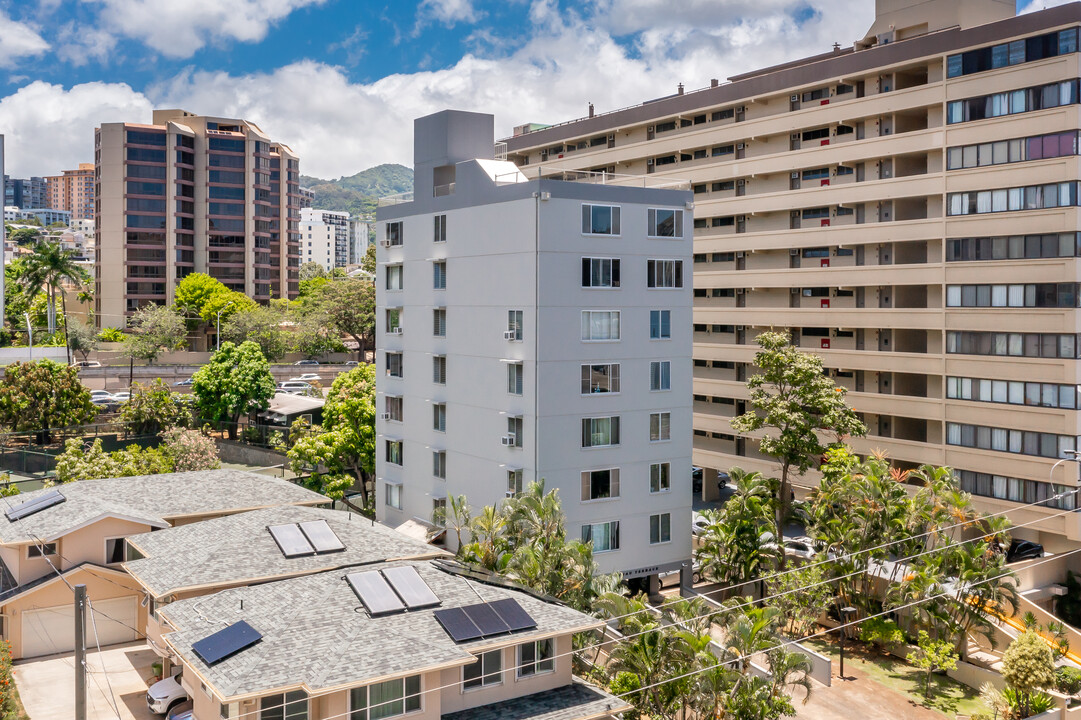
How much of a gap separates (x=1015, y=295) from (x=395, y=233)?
36.2 metres

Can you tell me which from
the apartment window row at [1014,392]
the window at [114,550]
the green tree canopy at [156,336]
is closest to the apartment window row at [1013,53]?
the apartment window row at [1014,392]

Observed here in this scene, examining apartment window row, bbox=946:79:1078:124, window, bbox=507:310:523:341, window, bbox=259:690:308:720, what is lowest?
window, bbox=259:690:308:720

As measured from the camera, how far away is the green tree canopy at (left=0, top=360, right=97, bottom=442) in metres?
76.1

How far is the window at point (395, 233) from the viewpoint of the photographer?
54.3 metres

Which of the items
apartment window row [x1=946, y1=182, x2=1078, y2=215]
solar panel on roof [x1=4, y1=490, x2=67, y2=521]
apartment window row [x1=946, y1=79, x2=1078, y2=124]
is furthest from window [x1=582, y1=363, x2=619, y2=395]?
apartment window row [x1=946, y1=79, x2=1078, y2=124]

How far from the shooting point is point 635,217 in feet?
154

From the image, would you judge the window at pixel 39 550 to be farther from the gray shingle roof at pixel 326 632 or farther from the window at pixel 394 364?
the window at pixel 394 364

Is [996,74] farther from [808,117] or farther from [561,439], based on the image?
[561,439]

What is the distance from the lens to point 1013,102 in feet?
175

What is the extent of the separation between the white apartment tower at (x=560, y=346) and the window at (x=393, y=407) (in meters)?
3.07

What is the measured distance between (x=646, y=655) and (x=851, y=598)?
1821 cm

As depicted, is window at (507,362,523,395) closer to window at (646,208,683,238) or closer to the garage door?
window at (646,208,683,238)

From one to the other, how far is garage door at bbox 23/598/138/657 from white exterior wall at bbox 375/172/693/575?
16.1m

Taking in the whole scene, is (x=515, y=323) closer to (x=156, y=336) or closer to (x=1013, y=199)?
(x=1013, y=199)
